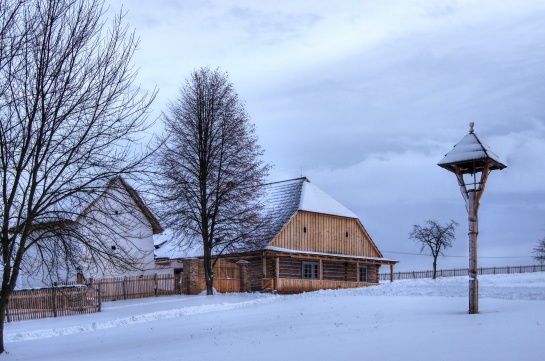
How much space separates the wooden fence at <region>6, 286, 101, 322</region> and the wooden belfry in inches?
662

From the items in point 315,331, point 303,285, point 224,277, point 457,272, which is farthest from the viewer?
point 457,272

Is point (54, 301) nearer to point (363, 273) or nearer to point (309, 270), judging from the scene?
point (309, 270)

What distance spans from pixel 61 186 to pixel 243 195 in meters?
20.1

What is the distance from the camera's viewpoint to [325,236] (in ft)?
148

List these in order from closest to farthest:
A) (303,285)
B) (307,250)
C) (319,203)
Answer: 1. (303,285)
2. (307,250)
3. (319,203)

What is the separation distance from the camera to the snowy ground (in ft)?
42.8

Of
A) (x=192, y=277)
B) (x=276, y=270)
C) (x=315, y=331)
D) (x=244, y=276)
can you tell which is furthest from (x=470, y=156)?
(x=244, y=276)

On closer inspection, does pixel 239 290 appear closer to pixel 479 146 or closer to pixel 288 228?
pixel 288 228

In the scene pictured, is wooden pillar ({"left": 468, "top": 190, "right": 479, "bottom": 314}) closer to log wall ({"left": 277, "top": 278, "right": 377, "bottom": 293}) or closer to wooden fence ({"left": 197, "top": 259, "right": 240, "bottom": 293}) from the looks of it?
log wall ({"left": 277, "top": 278, "right": 377, "bottom": 293})

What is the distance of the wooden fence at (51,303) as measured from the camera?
28.8m

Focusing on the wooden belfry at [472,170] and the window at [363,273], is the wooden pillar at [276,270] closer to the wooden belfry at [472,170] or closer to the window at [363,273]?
the window at [363,273]

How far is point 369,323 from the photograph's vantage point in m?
18.0

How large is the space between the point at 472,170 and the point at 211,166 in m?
19.9

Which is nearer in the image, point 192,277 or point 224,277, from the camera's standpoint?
point 192,277
